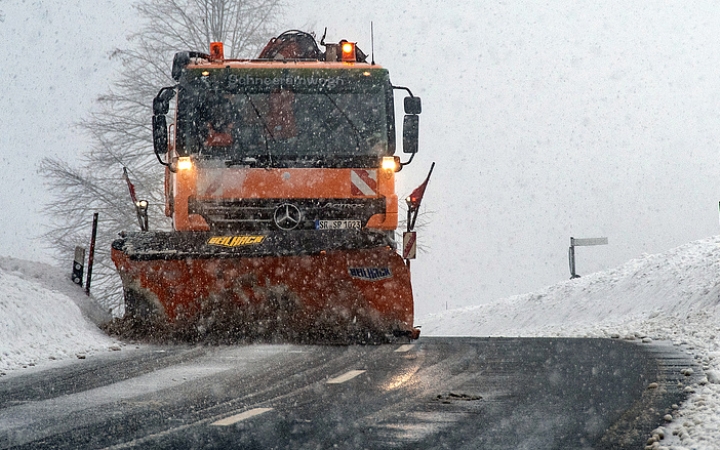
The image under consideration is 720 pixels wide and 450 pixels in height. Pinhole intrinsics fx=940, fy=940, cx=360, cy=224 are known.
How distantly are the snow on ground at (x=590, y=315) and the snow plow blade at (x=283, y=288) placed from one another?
1.02 m

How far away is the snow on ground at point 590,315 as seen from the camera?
20.4 ft

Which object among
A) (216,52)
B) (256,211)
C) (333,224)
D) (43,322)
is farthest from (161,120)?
(43,322)

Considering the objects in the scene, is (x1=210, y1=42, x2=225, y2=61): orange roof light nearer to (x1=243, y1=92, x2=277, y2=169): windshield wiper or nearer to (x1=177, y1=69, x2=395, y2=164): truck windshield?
(x1=177, y1=69, x2=395, y2=164): truck windshield

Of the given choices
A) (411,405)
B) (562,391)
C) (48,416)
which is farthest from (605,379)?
(48,416)

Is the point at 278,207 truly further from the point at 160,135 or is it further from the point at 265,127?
the point at 160,135

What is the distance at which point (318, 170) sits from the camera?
9859mm

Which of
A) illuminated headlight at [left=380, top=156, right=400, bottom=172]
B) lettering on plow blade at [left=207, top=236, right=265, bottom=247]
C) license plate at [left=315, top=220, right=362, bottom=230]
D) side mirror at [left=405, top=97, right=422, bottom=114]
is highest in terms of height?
side mirror at [left=405, top=97, right=422, bottom=114]

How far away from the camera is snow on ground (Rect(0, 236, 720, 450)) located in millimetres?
6211

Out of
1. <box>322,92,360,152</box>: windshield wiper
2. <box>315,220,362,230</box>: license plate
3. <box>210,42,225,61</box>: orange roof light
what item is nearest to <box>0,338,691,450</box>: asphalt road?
<box>315,220,362,230</box>: license plate

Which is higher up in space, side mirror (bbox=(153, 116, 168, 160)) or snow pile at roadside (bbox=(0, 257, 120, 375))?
side mirror (bbox=(153, 116, 168, 160))

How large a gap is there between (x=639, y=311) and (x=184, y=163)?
10.4 metres

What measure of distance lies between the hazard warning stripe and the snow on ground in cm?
301

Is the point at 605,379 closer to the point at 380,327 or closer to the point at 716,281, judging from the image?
the point at 380,327

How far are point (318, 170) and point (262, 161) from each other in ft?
1.95
